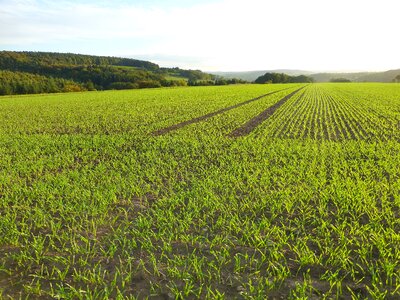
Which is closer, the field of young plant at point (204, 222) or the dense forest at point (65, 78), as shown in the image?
the field of young plant at point (204, 222)

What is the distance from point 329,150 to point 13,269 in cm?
1229

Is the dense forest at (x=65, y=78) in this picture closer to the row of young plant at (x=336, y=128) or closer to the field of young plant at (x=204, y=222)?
the field of young plant at (x=204, y=222)

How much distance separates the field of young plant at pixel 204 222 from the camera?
16.5ft

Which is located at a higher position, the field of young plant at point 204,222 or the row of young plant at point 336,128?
the row of young plant at point 336,128

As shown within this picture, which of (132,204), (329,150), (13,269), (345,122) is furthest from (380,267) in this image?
(345,122)

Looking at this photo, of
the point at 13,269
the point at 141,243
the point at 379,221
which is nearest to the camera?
the point at 13,269

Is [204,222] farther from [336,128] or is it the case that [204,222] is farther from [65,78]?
[65,78]

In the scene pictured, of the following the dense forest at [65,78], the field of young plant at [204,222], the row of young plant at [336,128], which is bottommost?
the field of young plant at [204,222]

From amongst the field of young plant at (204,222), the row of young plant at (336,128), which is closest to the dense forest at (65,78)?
the field of young plant at (204,222)

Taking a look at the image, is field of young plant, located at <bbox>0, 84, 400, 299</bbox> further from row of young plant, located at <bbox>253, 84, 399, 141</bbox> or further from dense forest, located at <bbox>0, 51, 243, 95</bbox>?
dense forest, located at <bbox>0, 51, 243, 95</bbox>

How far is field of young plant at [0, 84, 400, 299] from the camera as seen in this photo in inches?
198

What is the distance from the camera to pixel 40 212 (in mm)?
7547

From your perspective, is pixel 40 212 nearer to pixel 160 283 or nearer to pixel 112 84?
pixel 160 283

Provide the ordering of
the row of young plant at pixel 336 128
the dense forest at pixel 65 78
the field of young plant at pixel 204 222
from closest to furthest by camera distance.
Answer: the field of young plant at pixel 204 222 < the row of young plant at pixel 336 128 < the dense forest at pixel 65 78
